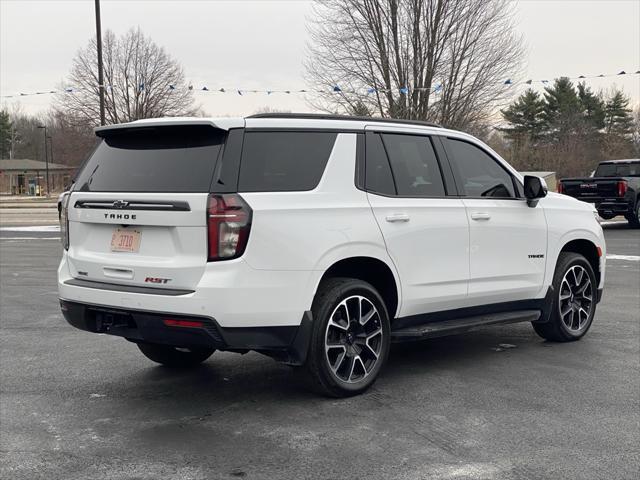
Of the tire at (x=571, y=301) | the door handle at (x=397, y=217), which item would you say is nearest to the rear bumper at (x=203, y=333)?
the door handle at (x=397, y=217)

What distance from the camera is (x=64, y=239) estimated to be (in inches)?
212

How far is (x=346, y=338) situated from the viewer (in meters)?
5.12

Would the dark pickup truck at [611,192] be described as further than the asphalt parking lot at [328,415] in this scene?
Yes

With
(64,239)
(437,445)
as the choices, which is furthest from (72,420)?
(437,445)

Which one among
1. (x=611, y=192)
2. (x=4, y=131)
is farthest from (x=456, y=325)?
(x=4, y=131)

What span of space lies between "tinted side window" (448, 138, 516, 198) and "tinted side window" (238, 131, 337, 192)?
1.33 metres

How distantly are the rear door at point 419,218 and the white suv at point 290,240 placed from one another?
0.4 inches

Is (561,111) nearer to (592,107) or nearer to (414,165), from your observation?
(592,107)

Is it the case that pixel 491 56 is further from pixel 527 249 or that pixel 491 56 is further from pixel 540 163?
pixel 540 163

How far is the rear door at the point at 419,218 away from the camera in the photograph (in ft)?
17.5

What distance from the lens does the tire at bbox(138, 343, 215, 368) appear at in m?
5.95

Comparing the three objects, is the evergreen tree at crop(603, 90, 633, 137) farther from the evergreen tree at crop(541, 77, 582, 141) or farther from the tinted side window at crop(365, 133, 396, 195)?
the tinted side window at crop(365, 133, 396, 195)

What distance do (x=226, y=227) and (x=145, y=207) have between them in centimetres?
58

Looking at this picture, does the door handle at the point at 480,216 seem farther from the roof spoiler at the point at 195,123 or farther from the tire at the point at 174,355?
the tire at the point at 174,355
